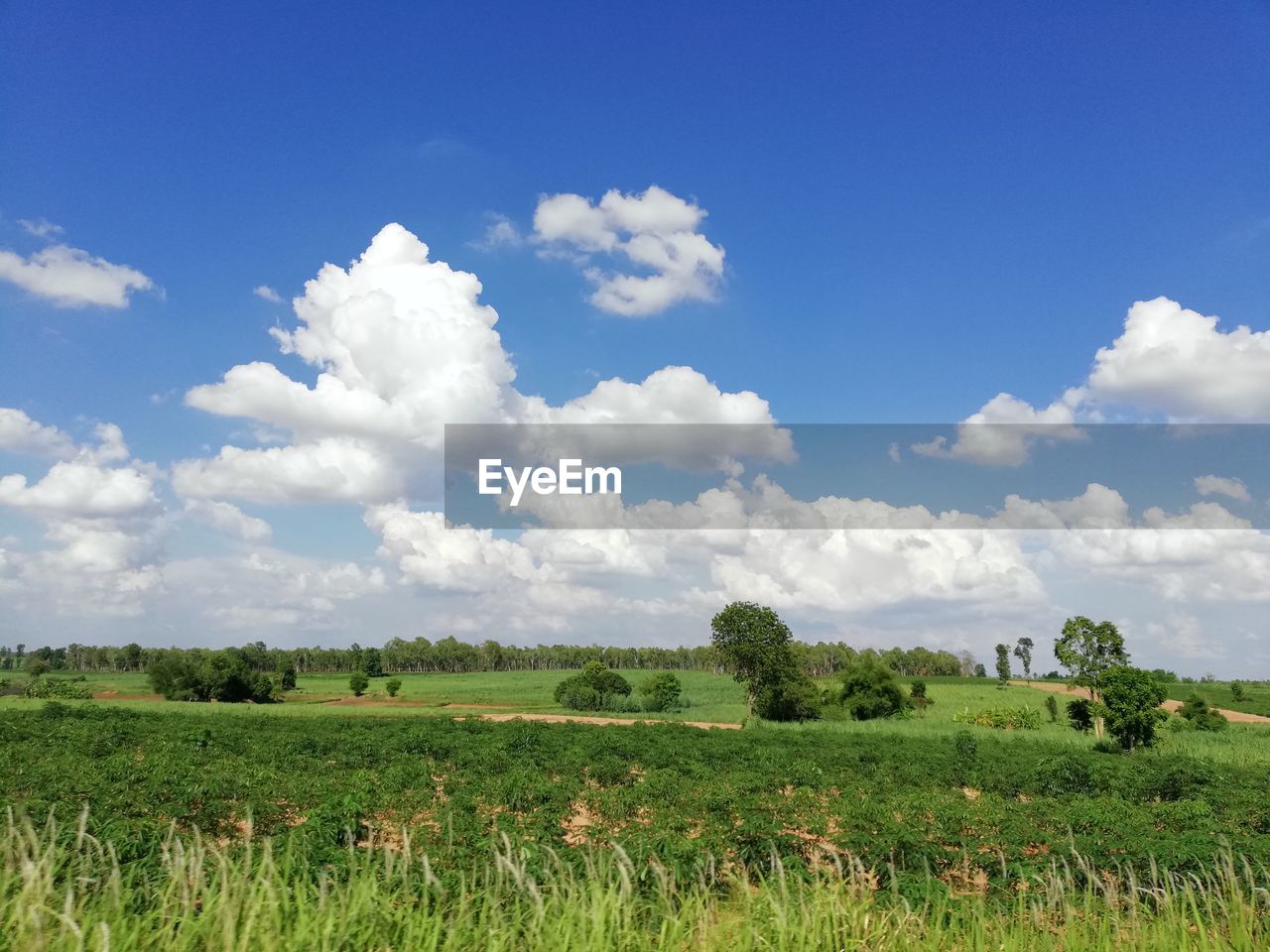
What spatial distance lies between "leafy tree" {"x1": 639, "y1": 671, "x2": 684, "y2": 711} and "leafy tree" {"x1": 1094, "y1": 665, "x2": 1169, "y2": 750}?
29.9 m

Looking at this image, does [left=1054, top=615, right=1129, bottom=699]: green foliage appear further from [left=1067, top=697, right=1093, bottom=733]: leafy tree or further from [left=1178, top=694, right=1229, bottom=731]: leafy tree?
[left=1178, top=694, right=1229, bottom=731]: leafy tree

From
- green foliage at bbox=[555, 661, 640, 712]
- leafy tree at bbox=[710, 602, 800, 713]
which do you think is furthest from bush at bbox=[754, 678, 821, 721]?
green foliage at bbox=[555, 661, 640, 712]

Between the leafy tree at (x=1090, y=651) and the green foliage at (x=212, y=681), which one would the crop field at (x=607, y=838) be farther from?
the green foliage at (x=212, y=681)

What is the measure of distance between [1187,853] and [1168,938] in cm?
857

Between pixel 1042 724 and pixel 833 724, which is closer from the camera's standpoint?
pixel 833 724

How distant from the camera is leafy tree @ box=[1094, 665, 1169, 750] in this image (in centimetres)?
3088

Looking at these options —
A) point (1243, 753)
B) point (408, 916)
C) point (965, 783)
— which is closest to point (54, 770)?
point (408, 916)

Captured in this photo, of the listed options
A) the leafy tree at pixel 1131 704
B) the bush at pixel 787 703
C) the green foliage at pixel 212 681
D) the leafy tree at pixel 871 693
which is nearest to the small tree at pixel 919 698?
the leafy tree at pixel 871 693

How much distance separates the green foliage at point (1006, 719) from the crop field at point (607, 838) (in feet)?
39.0

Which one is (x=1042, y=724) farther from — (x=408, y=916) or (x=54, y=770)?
(x=408, y=916)

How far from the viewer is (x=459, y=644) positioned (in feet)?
445

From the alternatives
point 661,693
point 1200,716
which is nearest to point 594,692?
point 661,693

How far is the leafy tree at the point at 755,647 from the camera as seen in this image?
1902 inches

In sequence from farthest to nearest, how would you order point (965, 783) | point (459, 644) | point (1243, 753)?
point (459, 644), point (1243, 753), point (965, 783)
